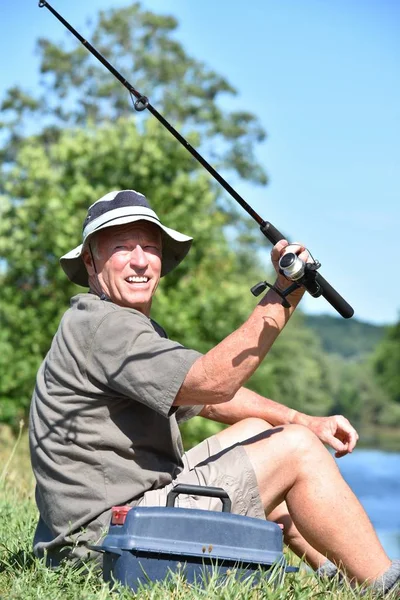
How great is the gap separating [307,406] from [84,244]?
46.5 m

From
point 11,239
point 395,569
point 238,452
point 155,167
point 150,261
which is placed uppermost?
point 155,167

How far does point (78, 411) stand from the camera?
11.6ft

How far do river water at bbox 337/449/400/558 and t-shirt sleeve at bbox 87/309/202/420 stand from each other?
8.90 m

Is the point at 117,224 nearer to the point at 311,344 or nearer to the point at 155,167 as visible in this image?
the point at 155,167

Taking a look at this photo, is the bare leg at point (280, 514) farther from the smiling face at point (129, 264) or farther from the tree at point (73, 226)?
the tree at point (73, 226)

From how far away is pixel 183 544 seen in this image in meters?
3.21

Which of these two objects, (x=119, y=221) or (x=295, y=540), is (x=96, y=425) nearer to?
(x=119, y=221)

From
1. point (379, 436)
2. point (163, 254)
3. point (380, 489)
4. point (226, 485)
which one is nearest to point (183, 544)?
point (226, 485)

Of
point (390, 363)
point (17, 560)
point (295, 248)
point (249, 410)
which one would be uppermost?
point (390, 363)

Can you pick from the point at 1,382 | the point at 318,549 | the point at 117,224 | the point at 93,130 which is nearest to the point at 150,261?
the point at 117,224

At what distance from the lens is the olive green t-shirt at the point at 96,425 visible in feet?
11.2

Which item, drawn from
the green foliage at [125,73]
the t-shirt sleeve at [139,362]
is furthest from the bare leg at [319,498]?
the green foliage at [125,73]

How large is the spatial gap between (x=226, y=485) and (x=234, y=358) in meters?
0.50

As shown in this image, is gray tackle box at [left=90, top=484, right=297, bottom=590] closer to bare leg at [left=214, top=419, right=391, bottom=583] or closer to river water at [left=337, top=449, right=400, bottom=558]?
bare leg at [left=214, top=419, right=391, bottom=583]
